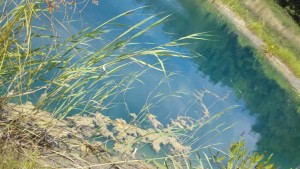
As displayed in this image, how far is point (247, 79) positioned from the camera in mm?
17578

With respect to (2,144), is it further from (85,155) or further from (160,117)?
(160,117)

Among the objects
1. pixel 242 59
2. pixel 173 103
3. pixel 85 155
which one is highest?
pixel 85 155

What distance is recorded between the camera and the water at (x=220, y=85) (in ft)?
26.2

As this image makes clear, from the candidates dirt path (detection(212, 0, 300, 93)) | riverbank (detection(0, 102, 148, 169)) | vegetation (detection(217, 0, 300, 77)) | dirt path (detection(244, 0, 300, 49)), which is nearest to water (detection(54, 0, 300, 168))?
dirt path (detection(212, 0, 300, 93))

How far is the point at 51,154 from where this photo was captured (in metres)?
2.23

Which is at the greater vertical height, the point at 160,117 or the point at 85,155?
the point at 85,155

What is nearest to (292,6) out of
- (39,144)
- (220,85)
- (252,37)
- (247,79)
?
(252,37)

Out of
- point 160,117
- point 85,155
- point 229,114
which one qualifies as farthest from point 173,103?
point 85,155

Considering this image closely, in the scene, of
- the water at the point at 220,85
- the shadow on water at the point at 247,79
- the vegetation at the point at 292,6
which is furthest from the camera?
the vegetation at the point at 292,6

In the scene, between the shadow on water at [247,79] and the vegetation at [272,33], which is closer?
the shadow on water at [247,79]

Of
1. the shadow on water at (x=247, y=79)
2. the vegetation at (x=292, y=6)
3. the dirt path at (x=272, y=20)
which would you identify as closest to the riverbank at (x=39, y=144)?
the shadow on water at (x=247, y=79)

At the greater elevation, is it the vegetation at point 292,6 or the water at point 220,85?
the vegetation at point 292,6

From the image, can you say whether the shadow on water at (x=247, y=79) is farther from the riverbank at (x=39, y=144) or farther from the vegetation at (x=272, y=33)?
the riverbank at (x=39, y=144)

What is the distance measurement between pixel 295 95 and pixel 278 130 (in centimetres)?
628
